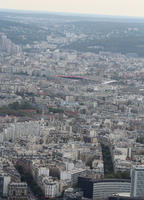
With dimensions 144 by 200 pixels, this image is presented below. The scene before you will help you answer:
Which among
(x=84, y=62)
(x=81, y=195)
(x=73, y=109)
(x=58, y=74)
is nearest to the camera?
(x=81, y=195)

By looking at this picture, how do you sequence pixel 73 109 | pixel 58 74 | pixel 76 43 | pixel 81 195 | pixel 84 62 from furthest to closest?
pixel 76 43
pixel 84 62
pixel 58 74
pixel 73 109
pixel 81 195

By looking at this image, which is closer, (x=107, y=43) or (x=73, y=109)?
(x=73, y=109)

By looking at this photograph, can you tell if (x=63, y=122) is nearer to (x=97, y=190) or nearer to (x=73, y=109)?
(x=73, y=109)

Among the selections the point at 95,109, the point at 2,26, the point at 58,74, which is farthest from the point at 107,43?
the point at 95,109

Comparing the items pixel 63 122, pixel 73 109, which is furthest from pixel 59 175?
pixel 73 109

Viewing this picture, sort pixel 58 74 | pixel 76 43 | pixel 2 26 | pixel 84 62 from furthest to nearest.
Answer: pixel 2 26 < pixel 76 43 < pixel 84 62 < pixel 58 74

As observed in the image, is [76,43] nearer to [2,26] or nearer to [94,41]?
[94,41]
